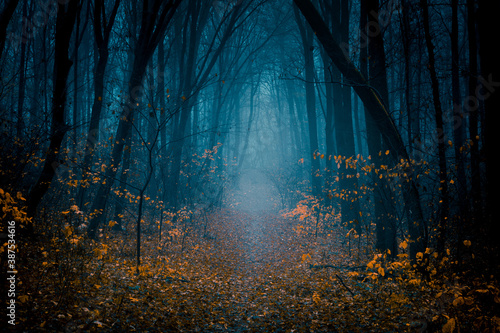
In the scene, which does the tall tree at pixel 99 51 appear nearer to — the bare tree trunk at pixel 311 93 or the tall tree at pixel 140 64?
the tall tree at pixel 140 64

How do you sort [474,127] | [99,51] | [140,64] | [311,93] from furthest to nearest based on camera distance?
1. [311,93]
2. [99,51]
3. [140,64]
4. [474,127]

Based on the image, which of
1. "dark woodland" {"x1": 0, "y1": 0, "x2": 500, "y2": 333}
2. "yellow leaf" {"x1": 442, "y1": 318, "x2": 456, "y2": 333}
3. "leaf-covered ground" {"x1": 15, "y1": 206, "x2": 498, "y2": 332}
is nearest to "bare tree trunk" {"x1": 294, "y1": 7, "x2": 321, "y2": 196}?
"dark woodland" {"x1": 0, "y1": 0, "x2": 500, "y2": 333}

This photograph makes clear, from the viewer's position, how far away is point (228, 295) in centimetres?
554

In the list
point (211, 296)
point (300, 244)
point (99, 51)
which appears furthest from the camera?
point (300, 244)

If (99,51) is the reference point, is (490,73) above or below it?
below

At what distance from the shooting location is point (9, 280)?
3.51 metres

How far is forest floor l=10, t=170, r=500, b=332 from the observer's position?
3457 mm

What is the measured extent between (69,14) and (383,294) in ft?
26.8

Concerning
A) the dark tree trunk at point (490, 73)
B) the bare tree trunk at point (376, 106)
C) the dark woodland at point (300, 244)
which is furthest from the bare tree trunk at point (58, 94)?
the dark tree trunk at point (490, 73)

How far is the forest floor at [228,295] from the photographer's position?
3.46m

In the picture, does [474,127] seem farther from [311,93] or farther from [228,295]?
[311,93]

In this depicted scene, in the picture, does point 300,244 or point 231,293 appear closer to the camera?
point 231,293

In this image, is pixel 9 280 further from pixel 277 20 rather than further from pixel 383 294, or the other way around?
pixel 277 20

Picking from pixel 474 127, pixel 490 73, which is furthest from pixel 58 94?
pixel 474 127
